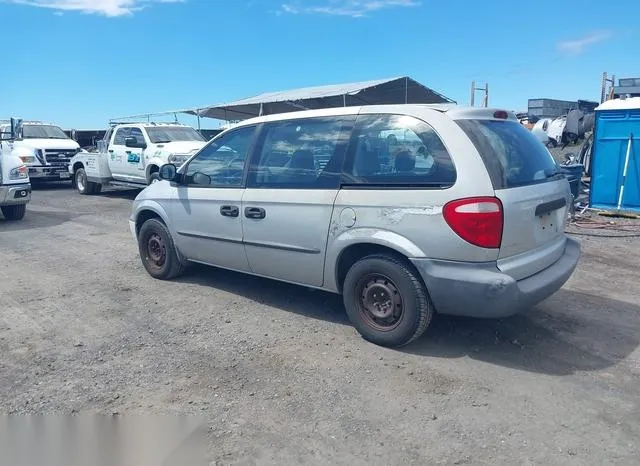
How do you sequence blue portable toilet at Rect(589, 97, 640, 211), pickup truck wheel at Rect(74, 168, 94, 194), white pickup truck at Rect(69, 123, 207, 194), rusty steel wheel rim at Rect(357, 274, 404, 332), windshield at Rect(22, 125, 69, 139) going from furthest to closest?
windshield at Rect(22, 125, 69, 139) → pickup truck wheel at Rect(74, 168, 94, 194) → white pickup truck at Rect(69, 123, 207, 194) → blue portable toilet at Rect(589, 97, 640, 211) → rusty steel wheel rim at Rect(357, 274, 404, 332)

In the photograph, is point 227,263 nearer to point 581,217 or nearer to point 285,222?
point 285,222

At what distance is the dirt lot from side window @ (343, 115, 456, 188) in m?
1.34

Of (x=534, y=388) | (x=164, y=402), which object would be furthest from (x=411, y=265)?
(x=164, y=402)

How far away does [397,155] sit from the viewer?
4.10 metres

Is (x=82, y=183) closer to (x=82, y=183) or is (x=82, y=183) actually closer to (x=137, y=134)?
(x=82, y=183)

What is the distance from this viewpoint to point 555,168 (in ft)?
15.0

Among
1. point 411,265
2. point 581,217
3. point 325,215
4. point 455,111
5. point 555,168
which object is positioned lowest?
point 581,217

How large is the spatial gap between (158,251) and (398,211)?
3.34 meters

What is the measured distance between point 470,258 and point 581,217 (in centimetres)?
782

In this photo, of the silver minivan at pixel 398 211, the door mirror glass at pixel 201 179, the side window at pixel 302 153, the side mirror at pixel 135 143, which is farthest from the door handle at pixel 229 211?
the side mirror at pixel 135 143

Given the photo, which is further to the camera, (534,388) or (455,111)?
(455,111)

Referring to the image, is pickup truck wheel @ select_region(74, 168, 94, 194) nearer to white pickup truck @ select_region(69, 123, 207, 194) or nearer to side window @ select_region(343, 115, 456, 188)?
white pickup truck @ select_region(69, 123, 207, 194)

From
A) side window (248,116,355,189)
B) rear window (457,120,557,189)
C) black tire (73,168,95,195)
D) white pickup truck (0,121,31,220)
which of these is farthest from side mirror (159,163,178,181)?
black tire (73,168,95,195)

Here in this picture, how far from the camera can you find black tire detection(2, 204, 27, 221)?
11055 millimetres
